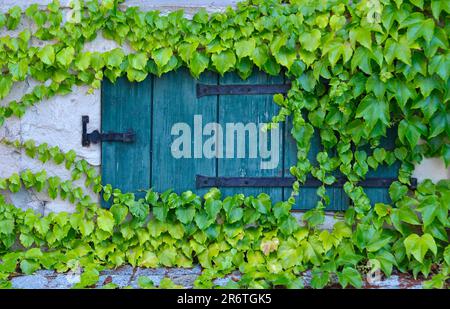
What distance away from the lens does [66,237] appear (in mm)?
3271

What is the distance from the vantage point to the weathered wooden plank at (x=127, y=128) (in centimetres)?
328

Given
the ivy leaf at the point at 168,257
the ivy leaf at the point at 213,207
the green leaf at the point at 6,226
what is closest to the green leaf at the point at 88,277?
the ivy leaf at the point at 168,257

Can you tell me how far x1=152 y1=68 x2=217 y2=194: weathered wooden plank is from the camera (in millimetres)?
3266

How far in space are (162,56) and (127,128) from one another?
0.42 meters

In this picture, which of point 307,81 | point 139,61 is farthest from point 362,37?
point 139,61

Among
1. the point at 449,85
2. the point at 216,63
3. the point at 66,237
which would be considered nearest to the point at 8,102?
the point at 66,237

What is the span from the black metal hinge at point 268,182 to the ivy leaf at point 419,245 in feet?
1.16

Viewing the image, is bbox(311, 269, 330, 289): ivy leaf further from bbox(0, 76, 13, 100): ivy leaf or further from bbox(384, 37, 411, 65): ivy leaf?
bbox(0, 76, 13, 100): ivy leaf

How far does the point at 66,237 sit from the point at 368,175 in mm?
1544

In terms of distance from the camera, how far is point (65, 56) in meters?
3.19

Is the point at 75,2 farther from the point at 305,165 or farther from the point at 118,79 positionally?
the point at 305,165

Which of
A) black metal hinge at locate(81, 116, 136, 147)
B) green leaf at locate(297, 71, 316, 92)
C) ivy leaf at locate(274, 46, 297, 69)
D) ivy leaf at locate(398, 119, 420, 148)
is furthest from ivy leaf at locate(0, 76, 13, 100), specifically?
ivy leaf at locate(398, 119, 420, 148)

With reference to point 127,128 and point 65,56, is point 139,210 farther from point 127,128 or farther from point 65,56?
point 65,56

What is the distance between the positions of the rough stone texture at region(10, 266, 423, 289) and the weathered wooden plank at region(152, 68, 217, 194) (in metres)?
0.42
